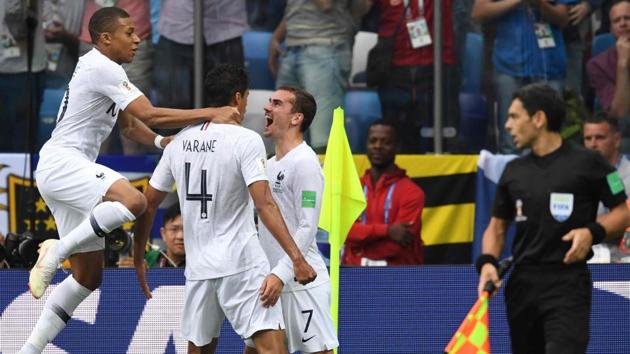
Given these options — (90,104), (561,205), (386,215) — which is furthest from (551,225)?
(386,215)

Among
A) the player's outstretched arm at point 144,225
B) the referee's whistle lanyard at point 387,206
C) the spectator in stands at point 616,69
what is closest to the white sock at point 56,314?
the player's outstretched arm at point 144,225

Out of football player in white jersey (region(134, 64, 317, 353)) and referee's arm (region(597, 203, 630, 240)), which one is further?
football player in white jersey (region(134, 64, 317, 353))

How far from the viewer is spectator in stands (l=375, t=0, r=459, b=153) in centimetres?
1276

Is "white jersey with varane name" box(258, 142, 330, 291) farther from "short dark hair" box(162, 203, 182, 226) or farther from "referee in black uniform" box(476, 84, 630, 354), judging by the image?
"short dark hair" box(162, 203, 182, 226)

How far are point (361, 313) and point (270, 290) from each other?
236 centimetres

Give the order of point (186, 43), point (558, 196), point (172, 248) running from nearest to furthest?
point (558, 196) < point (172, 248) < point (186, 43)

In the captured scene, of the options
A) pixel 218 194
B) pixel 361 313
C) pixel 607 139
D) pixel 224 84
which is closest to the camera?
pixel 218 194

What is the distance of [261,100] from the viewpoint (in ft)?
41.9

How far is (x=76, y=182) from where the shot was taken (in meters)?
9.12

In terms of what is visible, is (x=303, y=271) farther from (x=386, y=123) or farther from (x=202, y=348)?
(x=386, y=123)

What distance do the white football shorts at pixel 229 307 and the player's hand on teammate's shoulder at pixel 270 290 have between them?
0.05m

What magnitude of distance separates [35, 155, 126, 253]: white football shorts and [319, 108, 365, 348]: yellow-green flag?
7.18 ft

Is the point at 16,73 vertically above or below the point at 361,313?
above

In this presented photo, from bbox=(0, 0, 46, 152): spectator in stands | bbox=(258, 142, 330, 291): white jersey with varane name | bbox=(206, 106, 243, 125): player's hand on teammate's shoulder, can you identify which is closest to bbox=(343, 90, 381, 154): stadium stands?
bbox=(0, 0, 46, 152): spectator in stands
